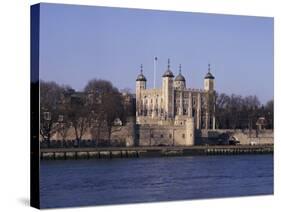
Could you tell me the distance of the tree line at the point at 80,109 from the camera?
1567 centimetres

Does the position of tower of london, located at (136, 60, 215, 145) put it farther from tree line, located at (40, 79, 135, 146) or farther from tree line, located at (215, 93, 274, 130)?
tree line, located at (40, 79, 135, 146)

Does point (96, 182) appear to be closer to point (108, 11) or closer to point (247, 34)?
point (108, 11)

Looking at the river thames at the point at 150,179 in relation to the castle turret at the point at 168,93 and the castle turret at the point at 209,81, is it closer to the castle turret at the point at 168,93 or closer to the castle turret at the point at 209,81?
the castle turret at the point at 168,93

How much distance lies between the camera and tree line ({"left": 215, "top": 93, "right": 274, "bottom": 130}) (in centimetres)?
1778

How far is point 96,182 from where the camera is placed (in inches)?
632

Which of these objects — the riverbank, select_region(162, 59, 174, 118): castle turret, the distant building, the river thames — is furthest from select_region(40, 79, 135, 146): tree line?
select_region(162, 59, 174, 118): castle turret

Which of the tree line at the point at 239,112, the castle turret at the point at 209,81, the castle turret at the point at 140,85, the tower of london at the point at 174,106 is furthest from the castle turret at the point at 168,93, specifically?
the tree line at the point at 239,112

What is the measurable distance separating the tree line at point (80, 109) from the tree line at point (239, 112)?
210 cm

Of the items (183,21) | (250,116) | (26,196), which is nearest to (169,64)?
(183,21)

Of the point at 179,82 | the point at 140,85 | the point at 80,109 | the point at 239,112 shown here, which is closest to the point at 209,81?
the point at 179,82

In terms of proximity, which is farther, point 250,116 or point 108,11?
point 250,116

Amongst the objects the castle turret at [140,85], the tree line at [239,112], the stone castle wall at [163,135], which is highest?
the castle turret at [140,85]

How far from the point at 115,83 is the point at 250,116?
3066mm

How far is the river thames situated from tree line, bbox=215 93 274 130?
0.60 metres
